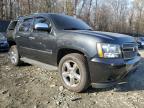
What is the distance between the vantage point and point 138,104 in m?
4.37

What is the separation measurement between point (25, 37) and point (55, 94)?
2.26 meters

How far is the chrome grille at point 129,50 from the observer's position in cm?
458

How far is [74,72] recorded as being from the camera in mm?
4844

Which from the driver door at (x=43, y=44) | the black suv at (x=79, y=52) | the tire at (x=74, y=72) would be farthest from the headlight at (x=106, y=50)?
the driver door at (x=43, y=44)

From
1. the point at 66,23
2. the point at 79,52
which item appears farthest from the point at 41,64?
the point at 79,52

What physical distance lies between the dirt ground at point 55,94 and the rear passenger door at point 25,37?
0.74 metres

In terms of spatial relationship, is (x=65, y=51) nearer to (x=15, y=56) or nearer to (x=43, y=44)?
(x=43, y=44)

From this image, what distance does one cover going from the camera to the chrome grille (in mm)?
4584

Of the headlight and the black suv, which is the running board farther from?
the headlight

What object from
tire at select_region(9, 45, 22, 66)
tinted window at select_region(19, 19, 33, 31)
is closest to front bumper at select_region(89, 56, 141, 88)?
tinted window at select_region(19, 19, 33, 31)

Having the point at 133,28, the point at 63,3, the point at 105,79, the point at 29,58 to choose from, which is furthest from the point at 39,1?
the point at 105,79

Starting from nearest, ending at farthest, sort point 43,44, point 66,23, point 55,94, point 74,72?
point 55,94 < point 74,72 < point 43,44 < point 66,23

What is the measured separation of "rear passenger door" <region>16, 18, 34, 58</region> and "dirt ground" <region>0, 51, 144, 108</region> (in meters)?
0.74

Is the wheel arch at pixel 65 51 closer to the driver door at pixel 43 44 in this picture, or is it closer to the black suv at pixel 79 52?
the black suv at pixel 79 52
